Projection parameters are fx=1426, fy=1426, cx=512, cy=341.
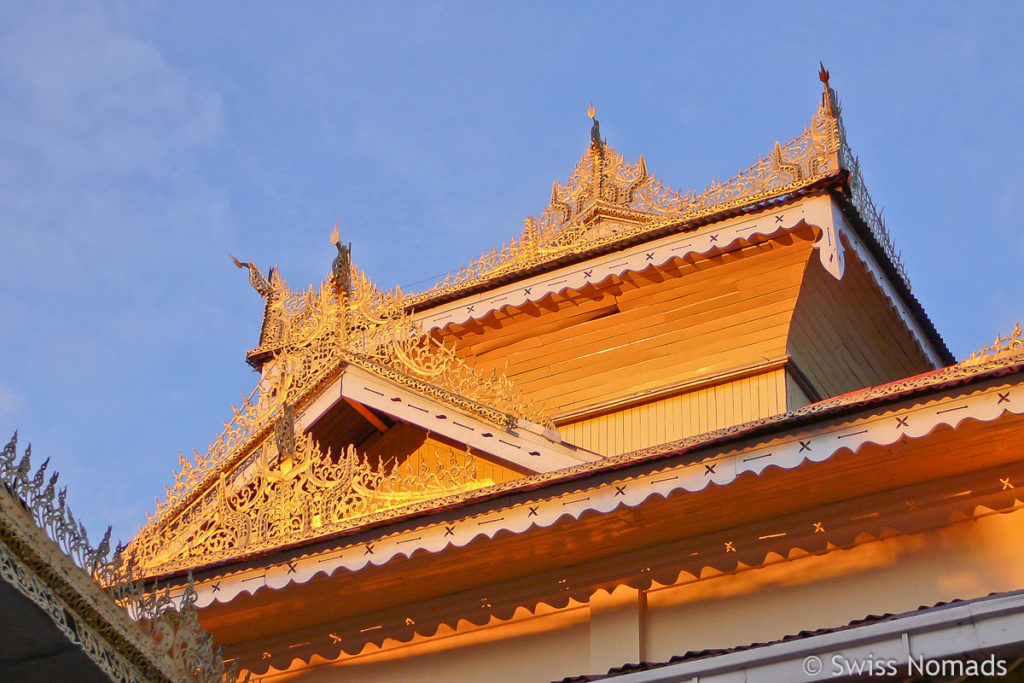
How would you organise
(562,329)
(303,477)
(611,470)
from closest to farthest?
(611,470)
(303,477)
(562,329)

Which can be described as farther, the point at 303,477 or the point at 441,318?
the point at 441,318

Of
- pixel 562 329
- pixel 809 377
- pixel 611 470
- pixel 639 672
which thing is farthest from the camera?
pixel 562 329

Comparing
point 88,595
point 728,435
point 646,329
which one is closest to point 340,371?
point 646,329

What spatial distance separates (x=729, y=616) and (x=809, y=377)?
4.28m

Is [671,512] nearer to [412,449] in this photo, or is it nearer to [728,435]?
[728,435]

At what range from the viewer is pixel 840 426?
7773 millimetres

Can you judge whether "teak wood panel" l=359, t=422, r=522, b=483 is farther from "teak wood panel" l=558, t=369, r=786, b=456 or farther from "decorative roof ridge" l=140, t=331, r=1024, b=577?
"decorative roof ridge" l=140, t=331, r=1024, b=577

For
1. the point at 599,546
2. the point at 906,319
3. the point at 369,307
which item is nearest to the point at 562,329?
the point at 369,307

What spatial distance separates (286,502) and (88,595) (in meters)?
4.12

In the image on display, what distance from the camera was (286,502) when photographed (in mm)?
9891

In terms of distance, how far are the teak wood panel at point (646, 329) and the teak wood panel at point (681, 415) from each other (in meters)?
0.18

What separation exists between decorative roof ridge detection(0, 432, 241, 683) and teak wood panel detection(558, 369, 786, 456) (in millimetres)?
6378

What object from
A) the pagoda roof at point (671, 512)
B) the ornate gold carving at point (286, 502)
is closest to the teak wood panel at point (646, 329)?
the ornate gold carving at point (286, 502)

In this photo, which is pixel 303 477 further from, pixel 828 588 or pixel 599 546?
pixel 828 588
